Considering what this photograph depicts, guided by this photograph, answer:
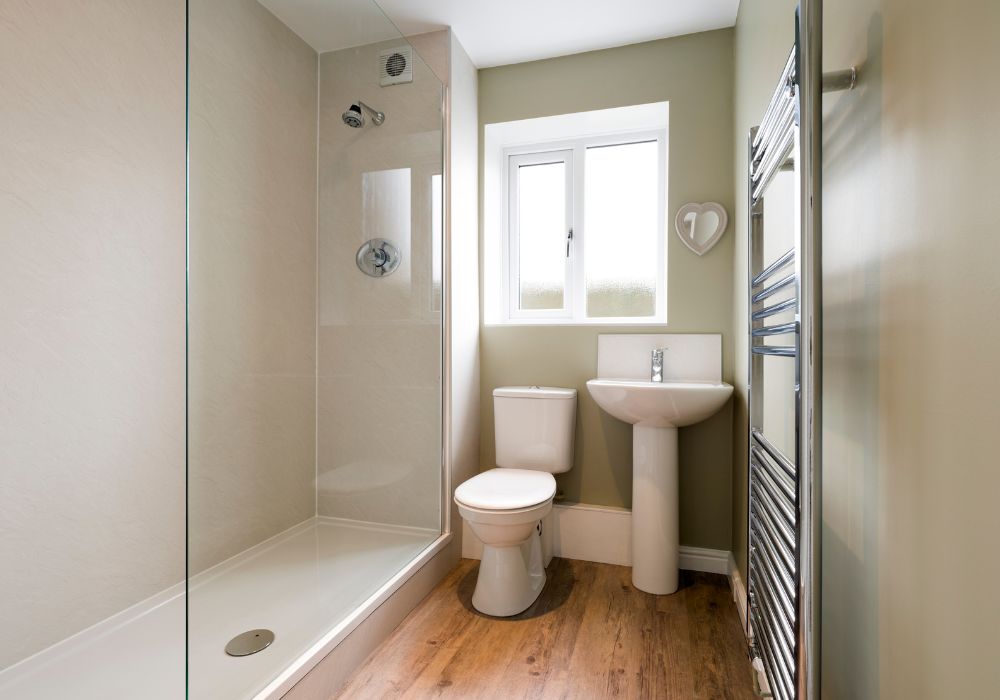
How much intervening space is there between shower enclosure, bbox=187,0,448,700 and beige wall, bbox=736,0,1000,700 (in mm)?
1269

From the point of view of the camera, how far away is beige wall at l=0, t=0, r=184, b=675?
57.2 inches

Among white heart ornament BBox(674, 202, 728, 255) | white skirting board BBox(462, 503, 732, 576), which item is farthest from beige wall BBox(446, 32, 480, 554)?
Result: white heart ornament BBox(674, 202, 728, 255)

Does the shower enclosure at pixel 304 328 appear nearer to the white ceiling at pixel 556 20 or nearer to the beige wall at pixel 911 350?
the white ceiling at pixel 556 20

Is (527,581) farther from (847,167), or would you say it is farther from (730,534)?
(847,167)

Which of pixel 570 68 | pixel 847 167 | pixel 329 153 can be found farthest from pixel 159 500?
pixel 570 68

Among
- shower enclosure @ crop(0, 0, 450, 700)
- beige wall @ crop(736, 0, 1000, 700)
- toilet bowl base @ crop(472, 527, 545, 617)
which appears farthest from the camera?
toilet bowl base @ crop(472, 527, 545, 617)

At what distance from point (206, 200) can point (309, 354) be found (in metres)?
0.55

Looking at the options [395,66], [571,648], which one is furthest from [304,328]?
[571,648]

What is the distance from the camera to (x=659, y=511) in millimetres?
2119

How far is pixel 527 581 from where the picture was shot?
6.56 feet

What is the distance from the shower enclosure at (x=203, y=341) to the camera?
4.13 feet

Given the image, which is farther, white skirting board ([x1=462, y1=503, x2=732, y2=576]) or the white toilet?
white skirting board ([x1=462, y1=503, x2=732, y2=576])

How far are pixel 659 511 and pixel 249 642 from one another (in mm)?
1511

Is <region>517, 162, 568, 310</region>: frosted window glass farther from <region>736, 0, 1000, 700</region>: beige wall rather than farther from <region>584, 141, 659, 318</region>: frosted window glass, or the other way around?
<region>736, 0, 1000, 700</region>: beige wall
